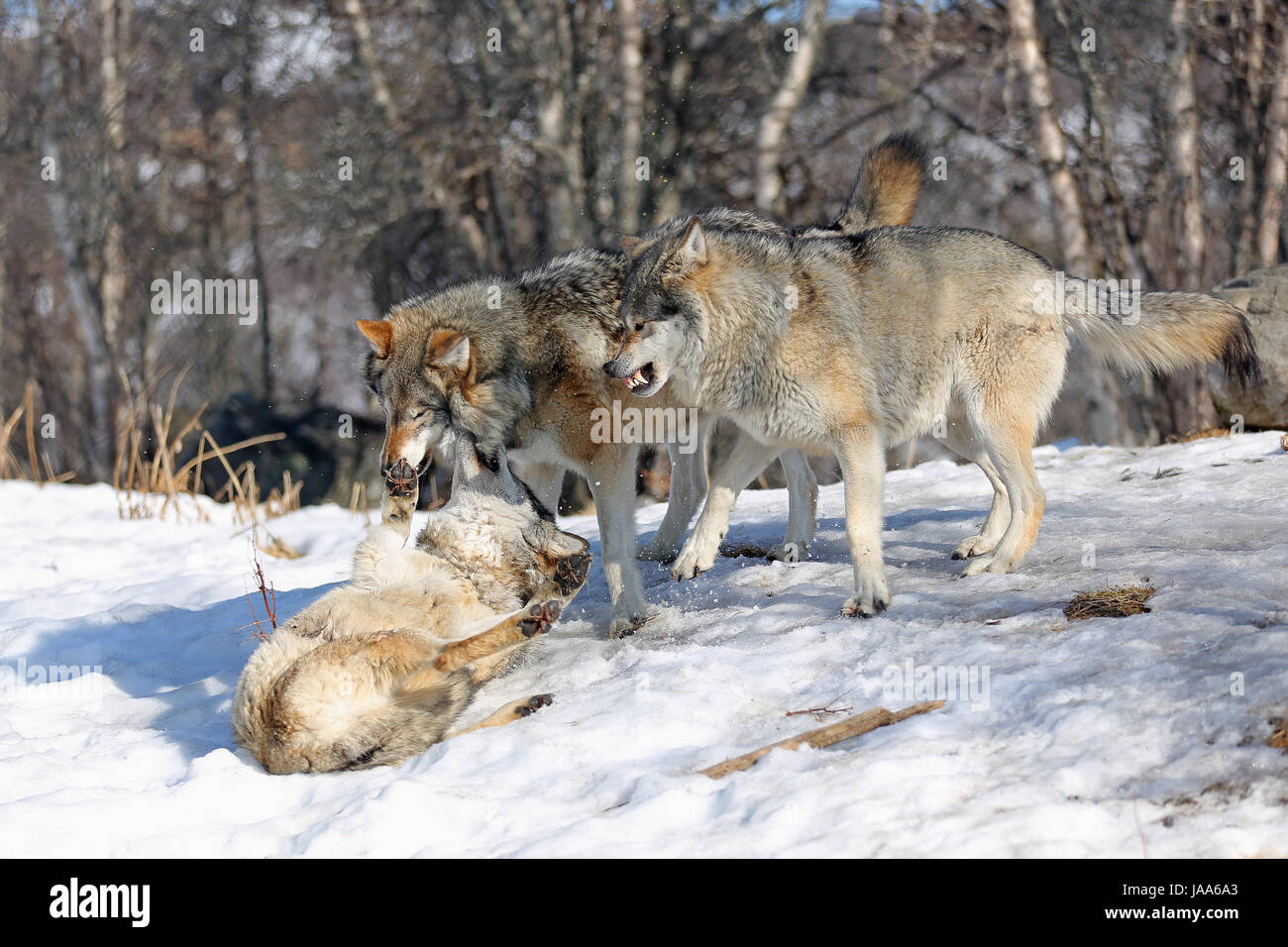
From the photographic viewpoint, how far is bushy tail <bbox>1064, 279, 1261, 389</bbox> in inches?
205

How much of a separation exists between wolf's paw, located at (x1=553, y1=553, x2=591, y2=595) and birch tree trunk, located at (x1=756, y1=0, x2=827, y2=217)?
336 inches

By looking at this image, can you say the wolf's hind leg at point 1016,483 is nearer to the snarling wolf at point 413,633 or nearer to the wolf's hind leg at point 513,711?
the snarling wolf at point 413,633

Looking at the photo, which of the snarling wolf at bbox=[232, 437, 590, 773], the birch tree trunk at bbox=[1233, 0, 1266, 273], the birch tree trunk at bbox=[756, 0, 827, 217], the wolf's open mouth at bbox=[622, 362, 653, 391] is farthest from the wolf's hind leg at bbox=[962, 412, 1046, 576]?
the birch tree trunk at bbox=[1233, 0, 1266, 273]

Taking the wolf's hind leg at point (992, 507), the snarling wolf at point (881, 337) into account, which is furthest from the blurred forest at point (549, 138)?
the snarling wolf at point (881, 337)

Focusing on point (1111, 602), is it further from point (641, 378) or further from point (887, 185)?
point (887, 185)

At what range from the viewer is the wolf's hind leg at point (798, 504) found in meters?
5.90

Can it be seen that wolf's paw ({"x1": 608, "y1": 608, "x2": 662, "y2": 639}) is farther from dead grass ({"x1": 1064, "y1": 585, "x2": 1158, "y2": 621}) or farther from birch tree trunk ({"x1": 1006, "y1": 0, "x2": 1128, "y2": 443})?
birch tree trunk ({"x1": 1006, "y1": 0, "x2": 1128, "y2": 443})

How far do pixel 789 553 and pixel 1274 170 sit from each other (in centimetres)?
885

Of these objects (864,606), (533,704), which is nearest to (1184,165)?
(864,606)

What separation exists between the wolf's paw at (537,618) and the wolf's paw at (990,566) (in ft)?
6.62

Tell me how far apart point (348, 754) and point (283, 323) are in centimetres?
2643

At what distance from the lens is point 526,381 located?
5.05 metres

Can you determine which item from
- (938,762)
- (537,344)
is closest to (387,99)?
(537,344)
